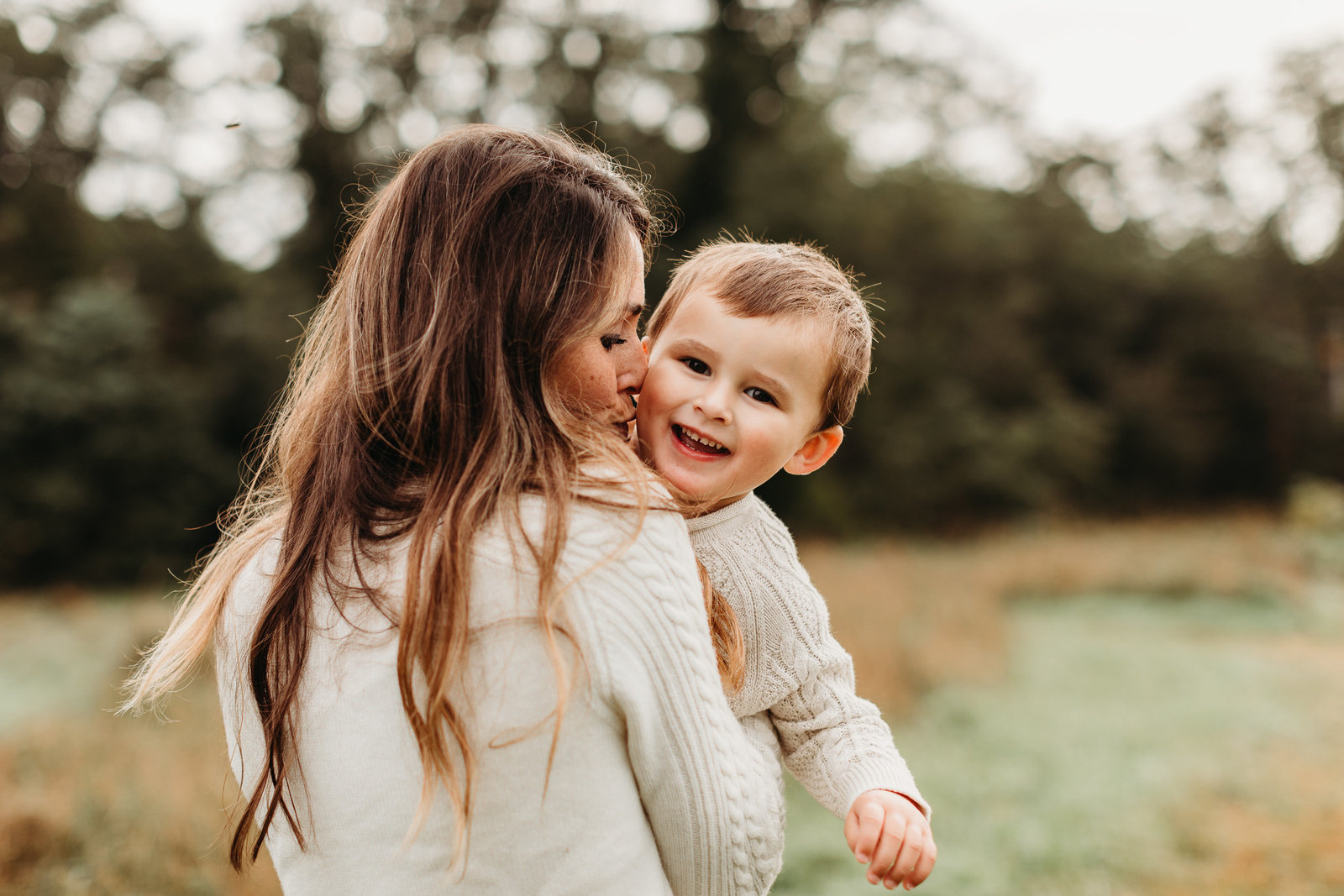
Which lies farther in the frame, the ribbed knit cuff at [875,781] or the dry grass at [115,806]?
the dry grass at [115,806]

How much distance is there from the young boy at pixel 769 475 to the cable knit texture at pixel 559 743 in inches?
17.3

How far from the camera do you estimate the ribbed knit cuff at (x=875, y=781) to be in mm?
1601

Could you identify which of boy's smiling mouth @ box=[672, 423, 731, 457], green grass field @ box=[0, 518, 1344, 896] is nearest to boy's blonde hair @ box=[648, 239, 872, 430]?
boy's smiling mouth @ box=[672, 423, 731, 457]

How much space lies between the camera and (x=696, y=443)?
5.51 ft

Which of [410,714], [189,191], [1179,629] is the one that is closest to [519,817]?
[410,714]

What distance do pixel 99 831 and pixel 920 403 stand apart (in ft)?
58.9

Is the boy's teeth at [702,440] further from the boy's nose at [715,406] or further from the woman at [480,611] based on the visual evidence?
the woman at [480,611]

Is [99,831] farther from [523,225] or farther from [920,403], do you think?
[920,403]

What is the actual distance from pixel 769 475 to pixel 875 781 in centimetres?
54

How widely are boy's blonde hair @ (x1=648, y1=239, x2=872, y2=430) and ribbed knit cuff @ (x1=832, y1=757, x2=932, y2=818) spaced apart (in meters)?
0.60

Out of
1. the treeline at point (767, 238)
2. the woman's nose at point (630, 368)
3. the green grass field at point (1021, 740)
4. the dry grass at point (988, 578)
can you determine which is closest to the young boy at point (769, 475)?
the woman's nose at point (630, 368)

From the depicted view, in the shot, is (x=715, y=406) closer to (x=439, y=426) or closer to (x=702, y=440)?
(x=702, y=440)

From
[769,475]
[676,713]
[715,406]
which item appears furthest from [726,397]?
[676,713]

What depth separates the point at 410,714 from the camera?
43.5 inches
